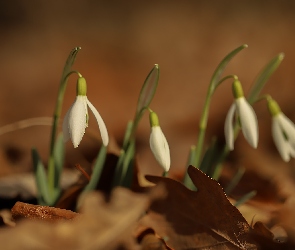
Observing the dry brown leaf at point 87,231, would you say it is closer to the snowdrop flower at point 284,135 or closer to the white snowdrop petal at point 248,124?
the white snowdrop petal at point 248,124

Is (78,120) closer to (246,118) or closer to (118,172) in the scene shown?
(118,172)

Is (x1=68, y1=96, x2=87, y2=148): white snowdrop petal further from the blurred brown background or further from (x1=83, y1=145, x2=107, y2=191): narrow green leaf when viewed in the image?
the blurred brown background

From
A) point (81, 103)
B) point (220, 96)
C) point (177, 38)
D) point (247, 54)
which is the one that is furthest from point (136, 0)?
point (81, 103)

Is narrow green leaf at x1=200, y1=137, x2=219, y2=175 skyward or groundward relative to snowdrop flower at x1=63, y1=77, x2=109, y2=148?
groundward

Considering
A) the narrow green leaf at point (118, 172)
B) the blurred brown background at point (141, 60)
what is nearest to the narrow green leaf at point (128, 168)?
the narrow green leaf at point (118, 172)

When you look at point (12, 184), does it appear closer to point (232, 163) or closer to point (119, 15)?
point (232, 163)

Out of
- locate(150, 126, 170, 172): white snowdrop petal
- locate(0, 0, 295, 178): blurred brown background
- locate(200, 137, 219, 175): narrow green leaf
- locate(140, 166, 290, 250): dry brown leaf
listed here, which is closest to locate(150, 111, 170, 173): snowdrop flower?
locate(150, 126, 170, 172): white snowdrop petal
